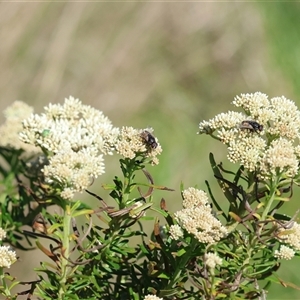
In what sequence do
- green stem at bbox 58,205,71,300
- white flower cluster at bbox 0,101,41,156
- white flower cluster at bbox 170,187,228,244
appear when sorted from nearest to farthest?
1. white flower cluster at bbox 170,187,228,244
2. green stem at bbox 58,205,71,300
3. white flower cluster at bbox 0,101,41,156

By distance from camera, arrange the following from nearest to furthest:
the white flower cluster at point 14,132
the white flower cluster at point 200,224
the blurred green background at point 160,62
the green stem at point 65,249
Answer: the white flower cluster at point 200,224 → the green stem at point 65,249 → the white flower cluster at point 14,132 → the blurred green background at point 160,62

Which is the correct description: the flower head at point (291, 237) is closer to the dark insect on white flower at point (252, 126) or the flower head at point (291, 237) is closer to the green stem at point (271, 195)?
the green stem at point (271, 195)

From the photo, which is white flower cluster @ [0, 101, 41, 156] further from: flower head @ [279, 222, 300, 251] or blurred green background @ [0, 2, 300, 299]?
blurred green background @ [0, 2, 300, 299]

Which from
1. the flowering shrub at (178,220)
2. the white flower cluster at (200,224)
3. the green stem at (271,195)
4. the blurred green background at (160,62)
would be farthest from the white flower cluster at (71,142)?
the blurred green background at (160,62)

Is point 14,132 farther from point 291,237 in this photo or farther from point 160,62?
point 160,62

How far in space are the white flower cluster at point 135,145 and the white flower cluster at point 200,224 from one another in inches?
6.4

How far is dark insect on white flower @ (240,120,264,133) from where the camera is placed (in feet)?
4.17

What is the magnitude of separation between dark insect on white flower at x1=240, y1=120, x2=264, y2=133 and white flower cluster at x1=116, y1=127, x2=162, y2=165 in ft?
0.65

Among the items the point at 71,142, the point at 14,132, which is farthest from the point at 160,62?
the point at 71,142

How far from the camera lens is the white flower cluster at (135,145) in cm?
126

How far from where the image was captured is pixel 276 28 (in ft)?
20.7

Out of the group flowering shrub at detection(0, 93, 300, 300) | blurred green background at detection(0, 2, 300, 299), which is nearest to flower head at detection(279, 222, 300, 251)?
flowering shrub at detection(0, 93, 300, 300)

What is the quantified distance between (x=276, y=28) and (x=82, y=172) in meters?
5.52

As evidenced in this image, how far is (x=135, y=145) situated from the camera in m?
1.27
